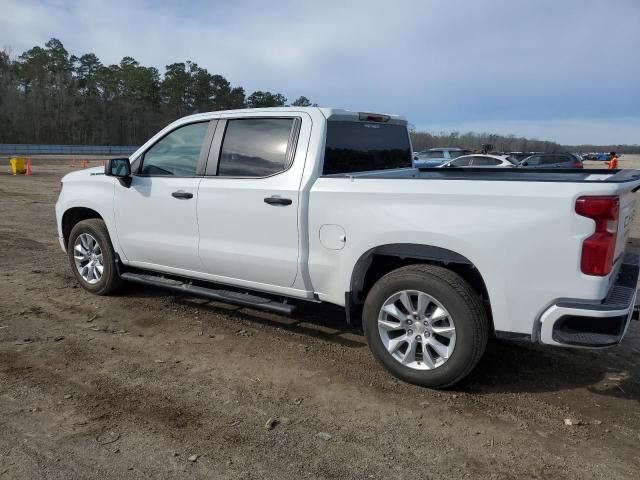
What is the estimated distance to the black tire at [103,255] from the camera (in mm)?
5750

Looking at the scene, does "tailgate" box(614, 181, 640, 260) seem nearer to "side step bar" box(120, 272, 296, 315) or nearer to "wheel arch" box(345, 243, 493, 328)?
"wheel arch" box(345, 243, 493, 328)

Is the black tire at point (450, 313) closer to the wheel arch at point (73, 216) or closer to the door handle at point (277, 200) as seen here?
the door handle at point (277, 200)

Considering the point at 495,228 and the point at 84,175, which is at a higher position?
the point at 84,175

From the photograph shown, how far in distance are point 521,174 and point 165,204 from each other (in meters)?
3.26

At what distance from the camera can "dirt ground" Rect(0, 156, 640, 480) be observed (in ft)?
9.79

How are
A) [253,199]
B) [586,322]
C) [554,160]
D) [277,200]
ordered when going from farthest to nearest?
[554,160] → [253,199] → [277,200] → [586,322]

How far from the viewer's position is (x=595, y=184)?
314cm

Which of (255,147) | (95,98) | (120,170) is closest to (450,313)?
(255,147)

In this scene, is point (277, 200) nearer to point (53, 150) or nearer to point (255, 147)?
point (255, 147)

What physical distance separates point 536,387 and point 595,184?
1.61 metres

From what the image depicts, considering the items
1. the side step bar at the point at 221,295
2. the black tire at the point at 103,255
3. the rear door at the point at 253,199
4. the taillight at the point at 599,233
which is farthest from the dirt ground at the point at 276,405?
the taillight at the point at 599,233

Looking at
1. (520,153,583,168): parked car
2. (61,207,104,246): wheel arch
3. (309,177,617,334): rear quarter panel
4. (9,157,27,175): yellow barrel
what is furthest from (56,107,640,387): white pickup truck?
(9,157,27,175): yellow barrel

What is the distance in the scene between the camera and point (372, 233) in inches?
153

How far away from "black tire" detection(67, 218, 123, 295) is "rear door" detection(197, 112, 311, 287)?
4.73ft
